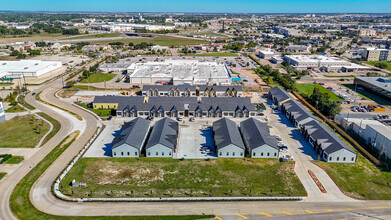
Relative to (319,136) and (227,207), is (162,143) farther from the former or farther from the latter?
(319,136)

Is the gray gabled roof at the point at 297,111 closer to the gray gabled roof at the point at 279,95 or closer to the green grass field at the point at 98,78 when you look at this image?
the gray gabled roof at the point at 279,95

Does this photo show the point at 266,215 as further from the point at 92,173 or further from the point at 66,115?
the point at 66,115

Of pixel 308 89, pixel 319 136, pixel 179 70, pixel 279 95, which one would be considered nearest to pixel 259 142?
pixel 319 136

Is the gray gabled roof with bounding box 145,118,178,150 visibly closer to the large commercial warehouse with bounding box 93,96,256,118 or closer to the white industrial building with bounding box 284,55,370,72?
the large commercial warehouse with bounding box 93,96,256,118

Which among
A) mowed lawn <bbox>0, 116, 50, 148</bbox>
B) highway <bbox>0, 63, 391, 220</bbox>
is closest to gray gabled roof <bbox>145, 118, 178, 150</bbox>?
highway <bbox>0, 63, 391, 220</bbox>

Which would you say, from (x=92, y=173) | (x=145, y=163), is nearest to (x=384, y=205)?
(x=145, y=163)

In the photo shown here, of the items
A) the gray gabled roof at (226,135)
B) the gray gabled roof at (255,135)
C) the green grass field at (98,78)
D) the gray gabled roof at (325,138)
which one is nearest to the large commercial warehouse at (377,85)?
the gray gabled roof at (325,138)

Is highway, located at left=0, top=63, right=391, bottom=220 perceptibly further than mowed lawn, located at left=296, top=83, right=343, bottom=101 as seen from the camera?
No
